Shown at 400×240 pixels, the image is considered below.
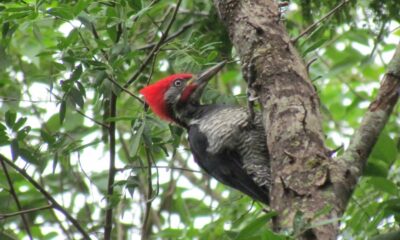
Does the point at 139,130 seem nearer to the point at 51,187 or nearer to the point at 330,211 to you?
the point at 330,211

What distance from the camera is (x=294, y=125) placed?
3.23 meters

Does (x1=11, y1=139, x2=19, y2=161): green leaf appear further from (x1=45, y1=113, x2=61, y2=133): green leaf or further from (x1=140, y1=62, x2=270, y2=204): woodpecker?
(x1=45, y1=113, x2=61, y2=133): green leaf

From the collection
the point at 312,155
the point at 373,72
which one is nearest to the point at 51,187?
the point at 373,72

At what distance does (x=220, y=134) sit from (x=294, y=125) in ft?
4.78

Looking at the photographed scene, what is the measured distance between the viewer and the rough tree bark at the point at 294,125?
9.55 feet

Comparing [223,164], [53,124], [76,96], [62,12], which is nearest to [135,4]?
[62,12]

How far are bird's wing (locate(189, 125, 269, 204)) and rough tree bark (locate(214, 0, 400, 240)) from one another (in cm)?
100

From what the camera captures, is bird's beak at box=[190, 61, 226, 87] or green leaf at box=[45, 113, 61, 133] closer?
bird's beak at box=[190, 61, 226, 87]

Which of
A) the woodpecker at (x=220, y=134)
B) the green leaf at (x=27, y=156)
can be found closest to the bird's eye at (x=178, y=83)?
the woodpecker at (x=220, y=134)

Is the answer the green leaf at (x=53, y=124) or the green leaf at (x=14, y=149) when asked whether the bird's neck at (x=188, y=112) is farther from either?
the green leaf at (x=53, y=124)

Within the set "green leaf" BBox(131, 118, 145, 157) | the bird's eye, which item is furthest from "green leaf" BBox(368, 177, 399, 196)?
the bird's eye

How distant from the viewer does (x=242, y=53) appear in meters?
3.66

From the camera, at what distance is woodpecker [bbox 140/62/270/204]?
442cm

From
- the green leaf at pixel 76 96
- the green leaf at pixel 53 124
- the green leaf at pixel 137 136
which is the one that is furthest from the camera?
the green leaf at pixel 53 124
